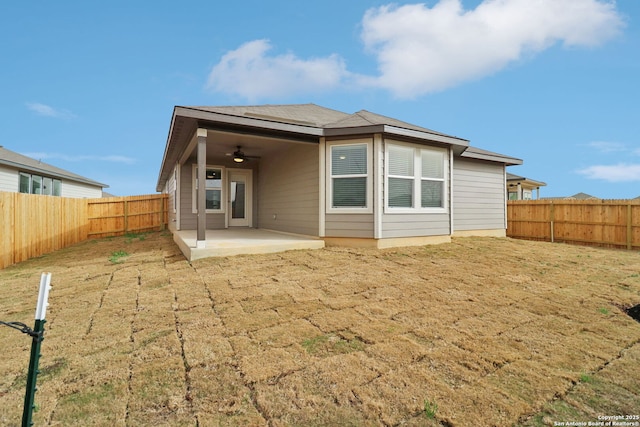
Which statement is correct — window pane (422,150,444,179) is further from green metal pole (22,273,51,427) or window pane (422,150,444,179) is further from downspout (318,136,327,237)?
green metal pole (22,273,51,427)

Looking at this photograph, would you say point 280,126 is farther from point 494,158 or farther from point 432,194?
point 494,158

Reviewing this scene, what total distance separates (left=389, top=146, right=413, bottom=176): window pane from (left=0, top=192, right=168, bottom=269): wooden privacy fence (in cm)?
905

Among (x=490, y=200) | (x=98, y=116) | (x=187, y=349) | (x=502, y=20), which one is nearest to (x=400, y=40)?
(x=502, y=20)

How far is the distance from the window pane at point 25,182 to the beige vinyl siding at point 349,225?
15.1 metres

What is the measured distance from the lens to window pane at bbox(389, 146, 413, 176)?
6986 mm

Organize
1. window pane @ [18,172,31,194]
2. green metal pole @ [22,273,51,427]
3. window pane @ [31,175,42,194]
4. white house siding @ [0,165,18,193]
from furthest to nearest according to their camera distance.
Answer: window pane @ [31,175,42,194], window pane @ [18,172,31,194], white house siding @ [0,165,18,193], green metal pole @ [22,273,51,427]

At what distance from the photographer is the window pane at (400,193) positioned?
6984 millimetres

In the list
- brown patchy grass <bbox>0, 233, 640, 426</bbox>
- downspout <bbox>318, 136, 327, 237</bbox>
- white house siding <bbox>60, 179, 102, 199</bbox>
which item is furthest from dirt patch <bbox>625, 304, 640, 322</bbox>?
white house siding <bbox>60, 179, 102, 199</bbox>

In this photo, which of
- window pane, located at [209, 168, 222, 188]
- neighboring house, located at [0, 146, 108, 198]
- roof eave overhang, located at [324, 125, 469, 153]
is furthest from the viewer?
neighboring house, located at [0, 146, 108, 198]

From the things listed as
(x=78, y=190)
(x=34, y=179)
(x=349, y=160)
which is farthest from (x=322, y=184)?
(x=78, y=190)

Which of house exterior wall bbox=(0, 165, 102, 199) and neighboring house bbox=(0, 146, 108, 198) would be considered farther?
neighboring house bbox=(0, 146, 108, 198)

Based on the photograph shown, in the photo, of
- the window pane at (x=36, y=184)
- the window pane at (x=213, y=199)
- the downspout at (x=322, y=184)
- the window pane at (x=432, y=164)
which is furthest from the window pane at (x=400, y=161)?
the window pane at (x=36, y=184)

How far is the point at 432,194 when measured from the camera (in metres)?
7.66

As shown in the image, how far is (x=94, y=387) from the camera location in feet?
6.90
